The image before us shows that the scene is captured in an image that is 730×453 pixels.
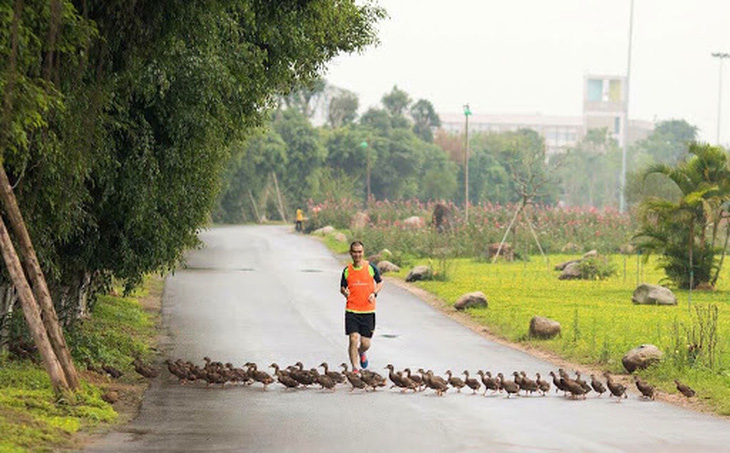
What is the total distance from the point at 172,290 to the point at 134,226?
18147 mm

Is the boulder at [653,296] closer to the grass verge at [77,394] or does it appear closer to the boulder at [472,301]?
the boulder at [472,301]

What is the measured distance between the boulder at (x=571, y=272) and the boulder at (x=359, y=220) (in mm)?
26989

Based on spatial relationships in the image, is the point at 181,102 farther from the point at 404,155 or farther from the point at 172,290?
the point at 404,155

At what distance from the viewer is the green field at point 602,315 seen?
1952cm

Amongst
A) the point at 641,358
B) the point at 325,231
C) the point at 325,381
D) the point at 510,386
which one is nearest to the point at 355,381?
the point at 325,381

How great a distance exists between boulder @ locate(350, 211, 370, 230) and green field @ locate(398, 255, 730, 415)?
67.7 feet

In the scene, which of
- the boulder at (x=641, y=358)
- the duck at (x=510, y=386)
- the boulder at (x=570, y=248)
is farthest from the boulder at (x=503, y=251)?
the duck at (x=510, y=386)

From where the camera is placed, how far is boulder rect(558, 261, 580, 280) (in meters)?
43.1

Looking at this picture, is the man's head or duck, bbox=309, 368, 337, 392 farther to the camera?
the man's head

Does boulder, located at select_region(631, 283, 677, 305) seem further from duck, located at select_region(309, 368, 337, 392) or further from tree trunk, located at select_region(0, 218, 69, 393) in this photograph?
tree trunk, located at select_region(0, 218, 69, 393)

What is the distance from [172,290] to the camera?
37781 millimetres

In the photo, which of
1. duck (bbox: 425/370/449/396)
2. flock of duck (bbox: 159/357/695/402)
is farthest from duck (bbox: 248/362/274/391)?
duck (bbox: 425/370/449/396)

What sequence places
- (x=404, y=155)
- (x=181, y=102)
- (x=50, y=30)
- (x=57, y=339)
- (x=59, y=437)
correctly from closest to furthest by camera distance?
(x=59, y=437) < (x=50, y=30) < (x=57, y=339) < (x=181, y=102) < (x=404, y=155)

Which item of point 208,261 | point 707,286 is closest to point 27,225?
point 707,286
